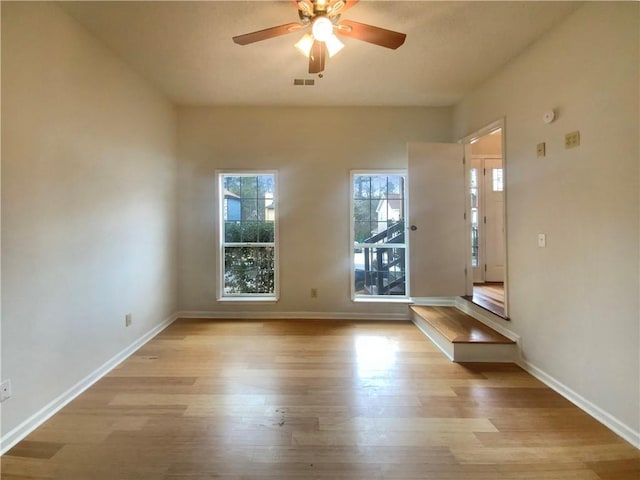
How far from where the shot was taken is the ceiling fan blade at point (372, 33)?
72.4 inches

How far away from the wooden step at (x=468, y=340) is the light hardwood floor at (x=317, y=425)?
0.11 meters

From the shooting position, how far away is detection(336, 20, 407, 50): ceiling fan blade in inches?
72.4

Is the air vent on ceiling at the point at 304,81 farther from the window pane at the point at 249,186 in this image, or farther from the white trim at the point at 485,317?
the white trim at the point at 485,317

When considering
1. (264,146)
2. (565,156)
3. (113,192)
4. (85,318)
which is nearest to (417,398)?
(565,156)

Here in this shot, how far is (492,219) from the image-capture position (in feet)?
15.5

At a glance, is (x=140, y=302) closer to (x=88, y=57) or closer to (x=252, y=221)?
(x=252, y=221)

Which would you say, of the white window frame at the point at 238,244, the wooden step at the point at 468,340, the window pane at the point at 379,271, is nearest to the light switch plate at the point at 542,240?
the wooden step at the point at 468,340

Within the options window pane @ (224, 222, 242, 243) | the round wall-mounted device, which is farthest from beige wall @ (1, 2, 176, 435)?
the round wall-mounted device

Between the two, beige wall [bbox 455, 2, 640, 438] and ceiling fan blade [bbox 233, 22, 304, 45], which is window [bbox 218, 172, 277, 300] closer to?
ceiling fan blade [bbox 233, 22, 304, 45]

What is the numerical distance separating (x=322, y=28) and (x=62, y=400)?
307 centimetres

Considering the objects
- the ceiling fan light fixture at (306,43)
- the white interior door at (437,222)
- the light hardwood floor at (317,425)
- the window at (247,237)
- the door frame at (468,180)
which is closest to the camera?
the light hardwood floor at (317,425)

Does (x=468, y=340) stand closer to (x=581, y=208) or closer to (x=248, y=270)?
(x=581, y=208)

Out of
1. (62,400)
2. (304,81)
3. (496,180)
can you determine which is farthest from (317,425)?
(496,180)

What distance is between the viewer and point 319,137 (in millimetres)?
3852
